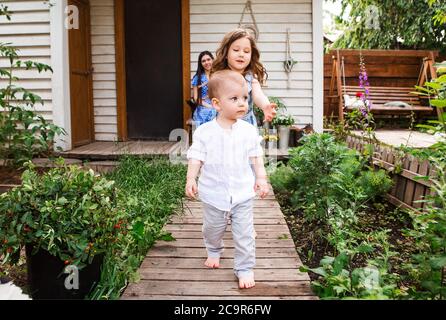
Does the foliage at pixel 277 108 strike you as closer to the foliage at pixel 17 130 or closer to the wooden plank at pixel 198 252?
the foliage at pixel 17 130

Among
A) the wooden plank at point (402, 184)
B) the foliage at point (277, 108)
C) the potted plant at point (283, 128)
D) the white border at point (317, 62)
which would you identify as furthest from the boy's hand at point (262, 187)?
the white border at point (317, 62)

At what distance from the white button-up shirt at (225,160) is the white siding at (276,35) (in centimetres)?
431

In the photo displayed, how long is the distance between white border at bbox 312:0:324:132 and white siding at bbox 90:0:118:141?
120 inches

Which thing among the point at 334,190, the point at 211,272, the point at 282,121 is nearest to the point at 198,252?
the point at 211,272

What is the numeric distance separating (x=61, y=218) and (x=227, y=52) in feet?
4.43

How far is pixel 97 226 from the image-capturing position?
6.57 feet

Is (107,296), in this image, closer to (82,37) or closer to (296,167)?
(296,167)

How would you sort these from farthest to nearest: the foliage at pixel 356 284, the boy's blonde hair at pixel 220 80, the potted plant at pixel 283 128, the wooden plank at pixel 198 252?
1. the potted plant at pixel 283 128
2. the wooden plank at pixel 198 252
3. the boy's blonde hair at pixel 220 80
4. the foliage at pixel 356 284

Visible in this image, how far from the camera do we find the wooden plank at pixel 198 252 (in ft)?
8.27

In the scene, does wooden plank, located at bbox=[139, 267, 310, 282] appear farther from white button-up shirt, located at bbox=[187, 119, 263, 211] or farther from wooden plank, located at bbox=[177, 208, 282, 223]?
wooden plank, located at bbox=[177, 208, 282, 223]

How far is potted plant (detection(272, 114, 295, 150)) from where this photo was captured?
5.92 m

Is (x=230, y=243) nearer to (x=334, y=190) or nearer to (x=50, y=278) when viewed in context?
(x=334, y=190)

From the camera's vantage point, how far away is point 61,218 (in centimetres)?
195
